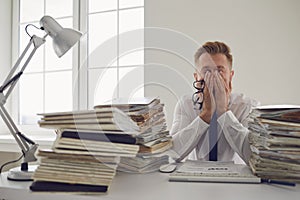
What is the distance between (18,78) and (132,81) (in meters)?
1.50

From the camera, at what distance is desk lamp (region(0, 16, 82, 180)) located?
0.82 m

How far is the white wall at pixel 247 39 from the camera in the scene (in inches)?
74.8

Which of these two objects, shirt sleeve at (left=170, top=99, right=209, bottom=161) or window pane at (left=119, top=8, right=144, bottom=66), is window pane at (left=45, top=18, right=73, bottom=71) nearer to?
window pane at (left=119, top=8, right=144, bottom=66)

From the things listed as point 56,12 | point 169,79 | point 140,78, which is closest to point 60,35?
point 169,79

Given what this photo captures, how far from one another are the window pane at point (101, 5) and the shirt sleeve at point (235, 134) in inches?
69.2

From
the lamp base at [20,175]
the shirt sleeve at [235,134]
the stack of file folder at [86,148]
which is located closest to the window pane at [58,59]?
the shirt sleeve at [235,134]

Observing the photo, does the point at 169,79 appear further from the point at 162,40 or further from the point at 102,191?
the point at 102,191

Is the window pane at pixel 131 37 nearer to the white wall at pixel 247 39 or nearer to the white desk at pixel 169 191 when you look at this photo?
the white wall at pixel 247 39

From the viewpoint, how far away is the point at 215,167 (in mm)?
832

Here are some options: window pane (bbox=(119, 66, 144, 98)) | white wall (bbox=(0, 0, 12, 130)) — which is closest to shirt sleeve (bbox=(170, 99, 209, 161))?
window pane (bbox=(119, 66, 144, 98))

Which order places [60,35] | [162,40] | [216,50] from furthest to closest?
[162,40], [216,50], [60,35]

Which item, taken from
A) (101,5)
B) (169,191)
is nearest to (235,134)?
(169,191)

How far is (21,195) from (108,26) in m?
2.07

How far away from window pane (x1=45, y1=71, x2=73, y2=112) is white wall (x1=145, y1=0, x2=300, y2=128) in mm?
820
